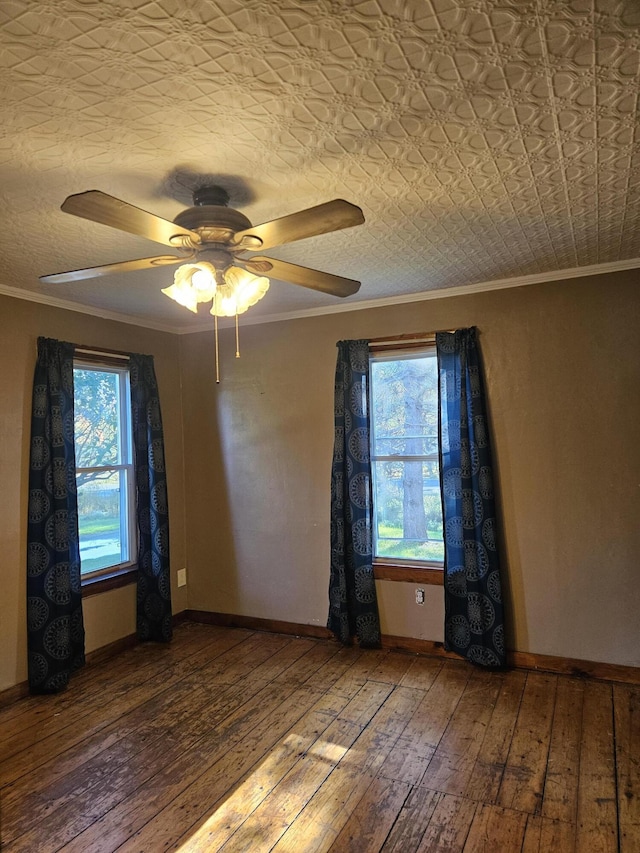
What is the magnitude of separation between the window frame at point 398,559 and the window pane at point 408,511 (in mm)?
37

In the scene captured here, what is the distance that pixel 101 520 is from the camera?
155 inches

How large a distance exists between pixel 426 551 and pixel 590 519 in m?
1.05

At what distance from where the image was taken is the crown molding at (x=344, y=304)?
3.27 metres

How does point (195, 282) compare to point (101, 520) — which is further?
point (101, 520)

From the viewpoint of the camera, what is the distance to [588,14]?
4.09 ft

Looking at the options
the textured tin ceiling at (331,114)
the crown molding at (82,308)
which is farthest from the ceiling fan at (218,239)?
the crown molding at (82,308)

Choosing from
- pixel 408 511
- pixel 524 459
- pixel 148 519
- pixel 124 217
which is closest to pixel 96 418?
pixel 148 519

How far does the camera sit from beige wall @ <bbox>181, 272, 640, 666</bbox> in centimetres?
326

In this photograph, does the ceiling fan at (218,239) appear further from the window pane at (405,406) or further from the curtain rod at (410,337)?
the window pane at (405,406)

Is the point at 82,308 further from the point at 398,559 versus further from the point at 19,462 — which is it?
the point at 398,559

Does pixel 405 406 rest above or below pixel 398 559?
above

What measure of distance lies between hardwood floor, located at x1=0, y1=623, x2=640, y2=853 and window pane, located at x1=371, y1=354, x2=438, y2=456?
1.42 meters

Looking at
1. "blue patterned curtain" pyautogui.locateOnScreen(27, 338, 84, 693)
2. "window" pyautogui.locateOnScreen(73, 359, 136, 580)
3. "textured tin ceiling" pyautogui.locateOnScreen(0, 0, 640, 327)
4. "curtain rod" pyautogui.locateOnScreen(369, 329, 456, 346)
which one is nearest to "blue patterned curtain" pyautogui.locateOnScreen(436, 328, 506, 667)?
"curtain rod" pyautogui.locateOnScreen(369, 329, 456, 346)

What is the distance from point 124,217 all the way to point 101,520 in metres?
2.82
